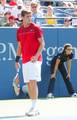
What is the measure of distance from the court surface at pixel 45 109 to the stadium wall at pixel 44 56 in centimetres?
47

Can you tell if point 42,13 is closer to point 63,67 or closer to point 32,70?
point 63,67

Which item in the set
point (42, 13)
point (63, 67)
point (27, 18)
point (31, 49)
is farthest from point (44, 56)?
point (42, 13)

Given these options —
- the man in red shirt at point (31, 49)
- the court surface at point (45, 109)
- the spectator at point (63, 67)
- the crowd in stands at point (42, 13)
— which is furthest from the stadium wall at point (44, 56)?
the man in red shirt at point (31, 49)

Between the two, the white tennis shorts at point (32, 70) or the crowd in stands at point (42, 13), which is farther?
the crowd in stands at point (42, 13)

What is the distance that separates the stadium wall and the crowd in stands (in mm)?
920

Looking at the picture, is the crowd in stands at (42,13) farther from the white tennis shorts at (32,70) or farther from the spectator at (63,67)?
the white tennis shorts at (32,70)

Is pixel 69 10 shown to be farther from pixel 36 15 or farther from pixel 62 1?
pixel 36 15

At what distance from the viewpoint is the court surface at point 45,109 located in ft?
28.0

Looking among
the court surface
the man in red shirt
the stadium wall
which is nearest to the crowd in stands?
the stadium wall

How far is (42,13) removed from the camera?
1498 centimetres

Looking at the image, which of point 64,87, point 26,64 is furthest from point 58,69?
point 26,64

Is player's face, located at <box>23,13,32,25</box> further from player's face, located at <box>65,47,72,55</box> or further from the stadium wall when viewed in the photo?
player's face, located at <box>65,47,72,55</box>

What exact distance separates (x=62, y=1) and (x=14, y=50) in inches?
319

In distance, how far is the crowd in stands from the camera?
12.5 metres
